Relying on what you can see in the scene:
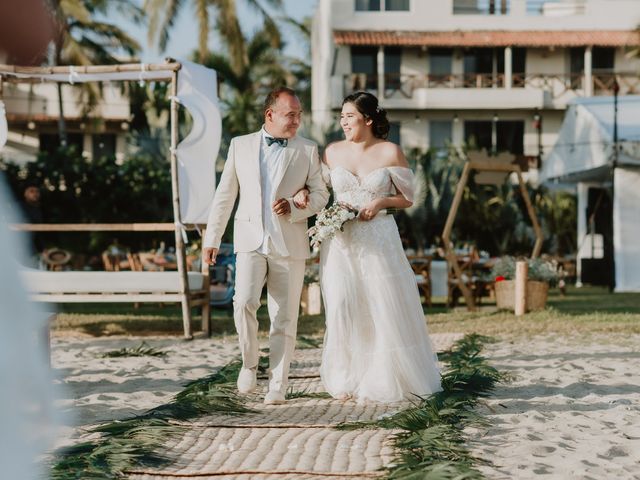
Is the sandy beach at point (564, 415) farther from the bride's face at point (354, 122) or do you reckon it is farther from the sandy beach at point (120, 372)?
the sandy beach at point (120, 372)

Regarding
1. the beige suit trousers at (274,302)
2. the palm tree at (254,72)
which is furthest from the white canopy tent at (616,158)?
the palm tree at (254,72)

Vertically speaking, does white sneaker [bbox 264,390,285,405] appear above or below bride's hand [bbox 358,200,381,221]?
below

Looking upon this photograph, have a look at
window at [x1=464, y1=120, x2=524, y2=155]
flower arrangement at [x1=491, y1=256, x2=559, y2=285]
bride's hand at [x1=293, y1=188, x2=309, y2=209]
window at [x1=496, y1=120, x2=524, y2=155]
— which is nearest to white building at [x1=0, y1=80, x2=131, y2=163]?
window at [x1=464, y1=120, x2=524, y2=155]

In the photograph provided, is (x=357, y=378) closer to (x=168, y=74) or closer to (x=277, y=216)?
(x=277, y=216)

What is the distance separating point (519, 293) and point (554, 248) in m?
→ 15.1

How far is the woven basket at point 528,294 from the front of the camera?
13.8 metres

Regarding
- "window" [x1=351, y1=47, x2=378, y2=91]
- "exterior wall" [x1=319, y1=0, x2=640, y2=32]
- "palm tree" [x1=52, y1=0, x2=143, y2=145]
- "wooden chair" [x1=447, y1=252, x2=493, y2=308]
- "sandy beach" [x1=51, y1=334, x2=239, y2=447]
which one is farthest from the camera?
"window" [x1=351, y1=47, x2=378, y2=91]

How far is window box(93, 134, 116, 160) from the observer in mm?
42125

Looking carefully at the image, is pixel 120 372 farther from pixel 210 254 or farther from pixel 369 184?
pixel 369 184

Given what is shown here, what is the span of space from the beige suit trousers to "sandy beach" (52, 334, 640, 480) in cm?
82

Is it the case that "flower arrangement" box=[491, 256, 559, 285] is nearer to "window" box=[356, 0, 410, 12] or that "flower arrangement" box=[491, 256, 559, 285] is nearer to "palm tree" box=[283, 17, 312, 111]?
"window" box=[356, 0, 410, 12]

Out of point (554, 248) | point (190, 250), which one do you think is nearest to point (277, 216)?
point (190, 250)

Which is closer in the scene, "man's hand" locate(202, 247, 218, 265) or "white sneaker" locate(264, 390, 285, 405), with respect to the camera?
"white sneaker" locate(264, 390, 285, 405)

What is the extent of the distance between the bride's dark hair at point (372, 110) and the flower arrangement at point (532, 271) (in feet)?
26.2
